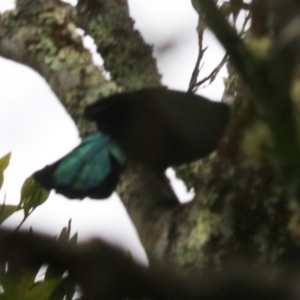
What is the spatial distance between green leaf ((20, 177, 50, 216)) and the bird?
0.33m

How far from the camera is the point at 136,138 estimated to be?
1143mm

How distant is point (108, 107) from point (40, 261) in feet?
2.37

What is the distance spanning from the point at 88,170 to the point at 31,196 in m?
0.37

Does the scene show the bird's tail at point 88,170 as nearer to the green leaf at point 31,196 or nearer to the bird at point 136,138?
the bird at point 136,138

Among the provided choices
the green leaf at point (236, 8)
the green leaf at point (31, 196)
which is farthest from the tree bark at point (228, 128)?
the green leaf at point (31, 196)

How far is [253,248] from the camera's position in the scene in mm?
815

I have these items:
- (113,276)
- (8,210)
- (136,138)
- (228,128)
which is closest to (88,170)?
(136,138)

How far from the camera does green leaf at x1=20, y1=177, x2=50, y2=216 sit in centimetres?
143

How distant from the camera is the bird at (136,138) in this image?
108cm

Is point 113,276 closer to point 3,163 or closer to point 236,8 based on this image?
point 236,8

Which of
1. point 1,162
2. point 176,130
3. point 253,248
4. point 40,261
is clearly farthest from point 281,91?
point 1,162

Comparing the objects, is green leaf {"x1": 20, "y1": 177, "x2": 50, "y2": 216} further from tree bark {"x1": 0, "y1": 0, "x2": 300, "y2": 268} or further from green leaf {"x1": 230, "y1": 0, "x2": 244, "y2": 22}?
green leaf {"x1": 230, "y1": 0, "x2": 244, "y2": 22}

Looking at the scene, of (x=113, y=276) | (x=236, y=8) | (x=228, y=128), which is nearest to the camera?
(x=113, y=276)

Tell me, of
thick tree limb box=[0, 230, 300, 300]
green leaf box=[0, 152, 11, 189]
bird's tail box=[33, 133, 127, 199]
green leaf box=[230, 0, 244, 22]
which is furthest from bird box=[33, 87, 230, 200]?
thick tree limb box=[0, 230, 300, 300]
